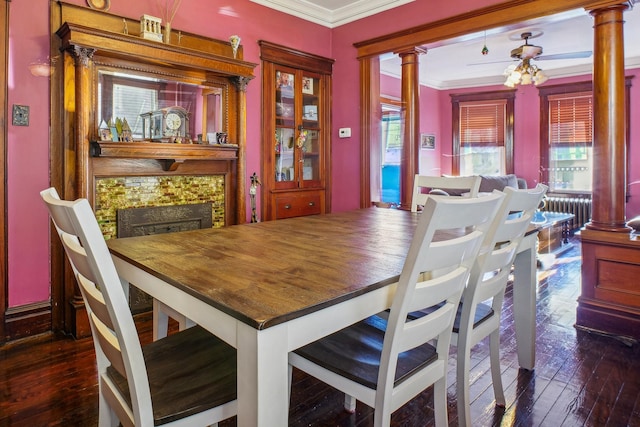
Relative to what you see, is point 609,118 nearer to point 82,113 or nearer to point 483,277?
point 483,277

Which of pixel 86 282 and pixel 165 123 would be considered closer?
pixel 86 282

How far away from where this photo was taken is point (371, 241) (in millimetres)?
1646

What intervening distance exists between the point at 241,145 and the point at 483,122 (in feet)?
17.3

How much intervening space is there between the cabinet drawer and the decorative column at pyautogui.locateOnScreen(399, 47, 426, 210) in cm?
90

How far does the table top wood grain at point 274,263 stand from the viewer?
95 cm

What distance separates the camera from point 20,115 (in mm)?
2492

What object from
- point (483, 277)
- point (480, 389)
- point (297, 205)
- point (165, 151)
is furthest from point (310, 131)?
point (483, 277)

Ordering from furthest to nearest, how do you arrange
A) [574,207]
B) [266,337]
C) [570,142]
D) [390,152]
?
[570,142] < [574,207] < [390,152] < [266,337]

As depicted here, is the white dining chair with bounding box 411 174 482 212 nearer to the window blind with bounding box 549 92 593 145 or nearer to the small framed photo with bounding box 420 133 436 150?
the small framed photo with bounding box 420 133 436 150

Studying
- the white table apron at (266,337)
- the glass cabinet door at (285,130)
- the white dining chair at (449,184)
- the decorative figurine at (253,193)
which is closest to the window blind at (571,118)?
the glass cabinet door at (285,130)

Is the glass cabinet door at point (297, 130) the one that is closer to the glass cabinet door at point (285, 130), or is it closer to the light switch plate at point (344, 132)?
the glass cabinet door at point (285, 130)

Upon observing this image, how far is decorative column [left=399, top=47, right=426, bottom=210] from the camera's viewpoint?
12.2 ft

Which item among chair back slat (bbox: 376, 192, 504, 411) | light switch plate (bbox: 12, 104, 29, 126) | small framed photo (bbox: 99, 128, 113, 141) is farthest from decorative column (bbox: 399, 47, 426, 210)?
light switch plate (bbox: 12, 104, 29, 126)

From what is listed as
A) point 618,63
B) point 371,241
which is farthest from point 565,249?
point 371,241
